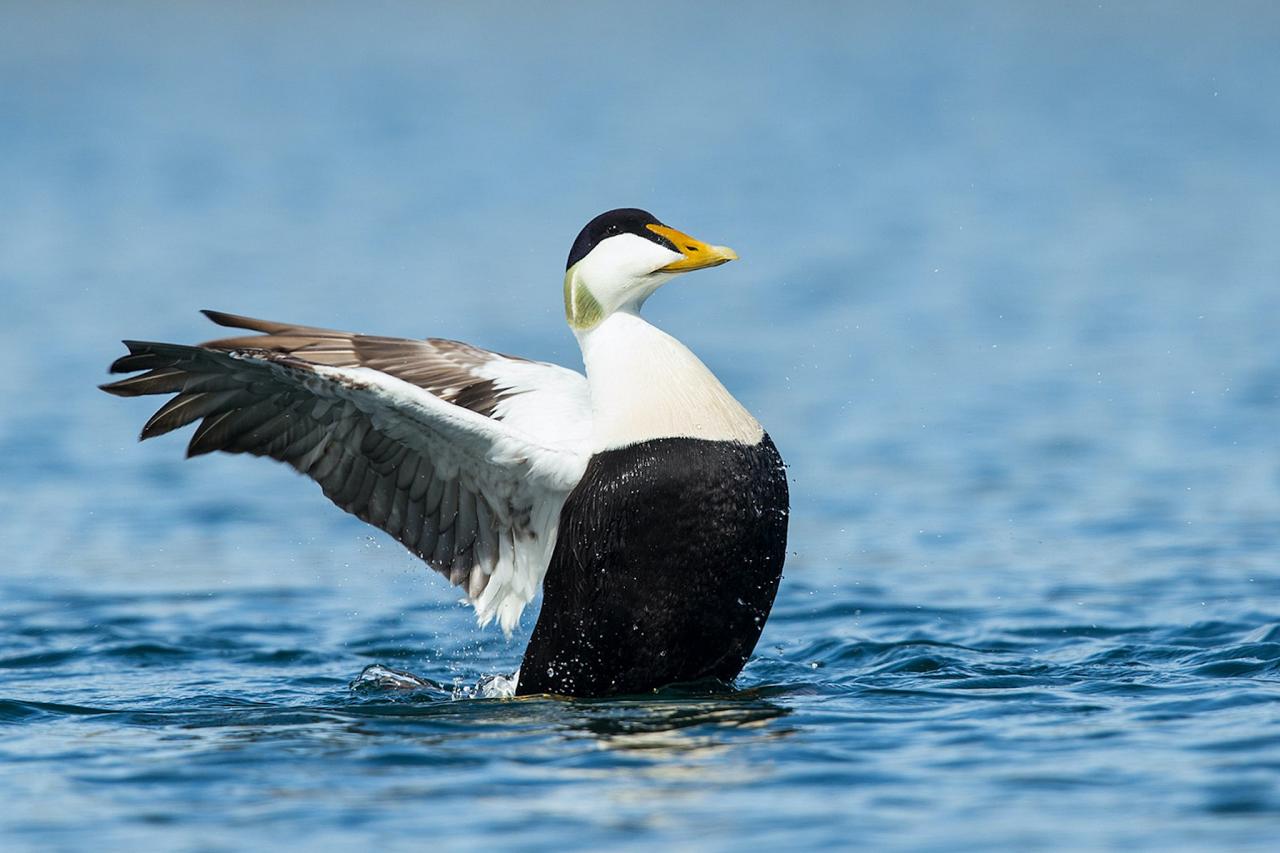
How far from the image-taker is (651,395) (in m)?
7.09

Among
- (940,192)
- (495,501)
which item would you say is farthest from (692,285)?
(495,501)

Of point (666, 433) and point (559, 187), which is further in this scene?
point (559, 187)

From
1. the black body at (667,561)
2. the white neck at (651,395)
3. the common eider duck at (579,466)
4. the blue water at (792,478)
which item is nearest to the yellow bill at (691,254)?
the common eider duck at (579,466)

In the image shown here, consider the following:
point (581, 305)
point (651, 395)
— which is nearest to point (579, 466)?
point (651, 395)

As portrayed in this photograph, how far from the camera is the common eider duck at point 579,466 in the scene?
703cm

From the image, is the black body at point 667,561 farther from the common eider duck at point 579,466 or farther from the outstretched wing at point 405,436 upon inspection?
the outstretched wing at point 405,436

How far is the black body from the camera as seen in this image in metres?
7.01

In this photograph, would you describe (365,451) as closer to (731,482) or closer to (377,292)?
(731,482)

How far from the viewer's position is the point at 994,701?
7.16m

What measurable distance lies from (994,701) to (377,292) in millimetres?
13208

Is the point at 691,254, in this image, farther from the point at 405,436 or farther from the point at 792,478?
the point at 792,478

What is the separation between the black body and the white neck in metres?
0.05

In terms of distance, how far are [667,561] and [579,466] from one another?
49 centimetres

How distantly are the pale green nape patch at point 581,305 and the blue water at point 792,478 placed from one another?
141 centimetres
